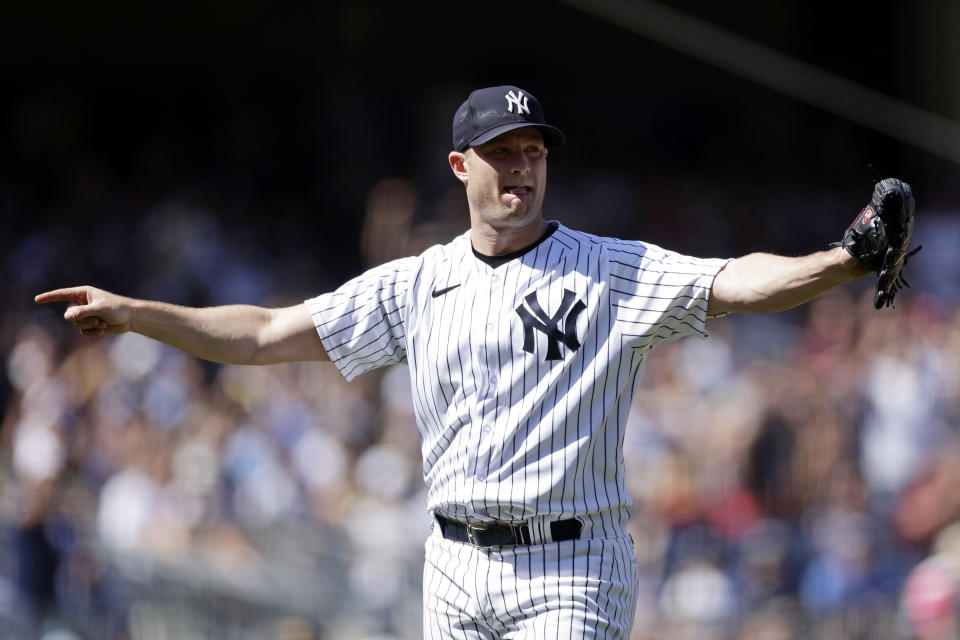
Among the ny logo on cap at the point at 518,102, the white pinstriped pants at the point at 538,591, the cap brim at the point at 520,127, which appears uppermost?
the ny logo on cap at the point at 518,102

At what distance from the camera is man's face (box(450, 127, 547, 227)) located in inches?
133

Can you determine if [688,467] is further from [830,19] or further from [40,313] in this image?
[830,19]

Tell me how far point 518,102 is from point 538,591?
130 centimetres

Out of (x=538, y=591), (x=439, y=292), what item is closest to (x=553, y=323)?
(x=439, y=292)

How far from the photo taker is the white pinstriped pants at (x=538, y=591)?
10.3 feet

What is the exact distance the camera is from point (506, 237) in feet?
11.3

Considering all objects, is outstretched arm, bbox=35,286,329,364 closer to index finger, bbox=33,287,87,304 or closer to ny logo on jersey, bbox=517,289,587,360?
index finger, bbox=33,287,87,304

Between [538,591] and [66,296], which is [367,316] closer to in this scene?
[66,296]

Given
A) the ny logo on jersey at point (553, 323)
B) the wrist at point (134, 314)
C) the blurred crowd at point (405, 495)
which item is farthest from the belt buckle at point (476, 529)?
the blurred crowd at point (405, 495)

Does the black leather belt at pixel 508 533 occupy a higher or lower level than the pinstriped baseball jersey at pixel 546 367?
lower

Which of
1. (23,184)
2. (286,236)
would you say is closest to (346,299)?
(286,236)

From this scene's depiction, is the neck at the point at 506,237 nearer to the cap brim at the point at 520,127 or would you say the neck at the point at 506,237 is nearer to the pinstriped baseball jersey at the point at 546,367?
the pinstriped baseball jersey at the point at 546,367

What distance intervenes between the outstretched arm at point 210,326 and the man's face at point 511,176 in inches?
26.4

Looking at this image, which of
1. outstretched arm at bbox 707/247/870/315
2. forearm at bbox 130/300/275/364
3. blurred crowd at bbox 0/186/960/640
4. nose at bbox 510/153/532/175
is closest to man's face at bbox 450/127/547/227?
nose at bbox 510/153/532/175
